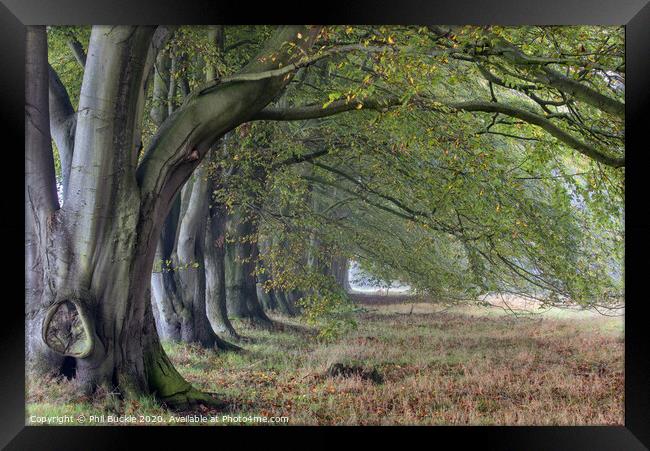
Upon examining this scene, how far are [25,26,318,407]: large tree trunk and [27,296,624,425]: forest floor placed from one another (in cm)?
67

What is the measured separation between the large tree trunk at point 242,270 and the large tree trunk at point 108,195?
323 cm

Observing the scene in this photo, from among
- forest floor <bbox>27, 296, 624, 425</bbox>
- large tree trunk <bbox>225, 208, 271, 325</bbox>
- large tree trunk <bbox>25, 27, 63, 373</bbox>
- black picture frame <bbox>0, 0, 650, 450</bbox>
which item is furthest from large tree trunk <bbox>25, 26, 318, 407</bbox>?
large tree trunk <bbox>225, 208, 271, 325</bbox>

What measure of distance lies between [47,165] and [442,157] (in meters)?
4.76

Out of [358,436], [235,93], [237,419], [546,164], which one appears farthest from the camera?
[546,164]

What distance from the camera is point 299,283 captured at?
899 cm

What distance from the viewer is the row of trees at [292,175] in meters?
6.36

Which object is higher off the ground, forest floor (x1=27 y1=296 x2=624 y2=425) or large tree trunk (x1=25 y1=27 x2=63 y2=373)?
large tree trunk (x1=25 y1=27 x2=63 y2=373)

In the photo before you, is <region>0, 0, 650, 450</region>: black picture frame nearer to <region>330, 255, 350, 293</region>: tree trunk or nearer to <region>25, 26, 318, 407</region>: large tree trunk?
<region>25, 26, 318, 407</region>: large tree trunk

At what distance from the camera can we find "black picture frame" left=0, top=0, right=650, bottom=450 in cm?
603

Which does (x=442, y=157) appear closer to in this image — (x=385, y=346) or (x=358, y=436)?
(x=385, y=346)

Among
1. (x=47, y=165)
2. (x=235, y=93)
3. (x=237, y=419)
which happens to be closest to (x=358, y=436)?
(x=237, y=419)
